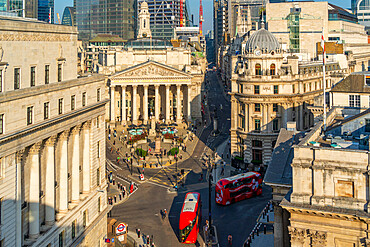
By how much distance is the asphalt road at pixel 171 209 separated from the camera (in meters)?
61.2

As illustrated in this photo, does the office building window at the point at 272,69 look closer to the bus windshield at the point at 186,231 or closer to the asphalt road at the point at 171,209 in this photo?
the asphalt road at the point at 171,209

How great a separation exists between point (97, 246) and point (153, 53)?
9097 cm

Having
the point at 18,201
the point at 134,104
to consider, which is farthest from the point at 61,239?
the point at 134,104

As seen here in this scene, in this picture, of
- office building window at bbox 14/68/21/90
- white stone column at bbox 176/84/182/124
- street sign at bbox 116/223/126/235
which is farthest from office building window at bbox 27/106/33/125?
white stone column at bbox 176/84/182/124

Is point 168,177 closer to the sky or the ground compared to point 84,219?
closer to the ground

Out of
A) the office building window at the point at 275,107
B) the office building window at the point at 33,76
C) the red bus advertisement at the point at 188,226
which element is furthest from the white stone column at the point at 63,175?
the office building window at the point at 275,107

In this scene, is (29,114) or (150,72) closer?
(29,114)

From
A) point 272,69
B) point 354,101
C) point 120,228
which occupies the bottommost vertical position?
point 120,228

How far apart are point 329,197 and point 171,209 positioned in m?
35.9

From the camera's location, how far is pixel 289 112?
87875 millimetres

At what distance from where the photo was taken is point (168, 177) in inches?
3403

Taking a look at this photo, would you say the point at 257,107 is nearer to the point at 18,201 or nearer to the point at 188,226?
the point at 188,226

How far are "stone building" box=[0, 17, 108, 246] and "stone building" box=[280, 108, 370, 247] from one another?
21042mm

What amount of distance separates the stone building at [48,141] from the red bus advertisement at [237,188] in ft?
58.9
